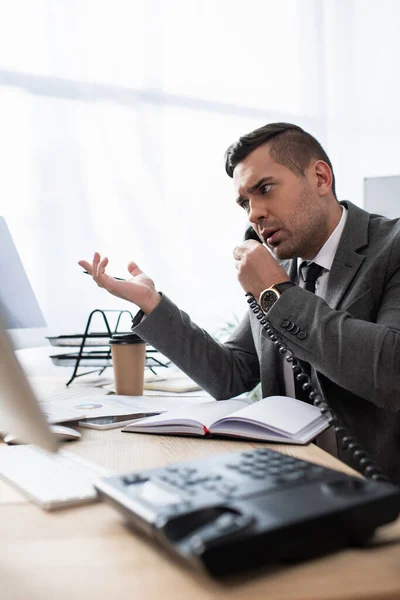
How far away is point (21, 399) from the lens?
0.43 m

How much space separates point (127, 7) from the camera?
270 centimetres

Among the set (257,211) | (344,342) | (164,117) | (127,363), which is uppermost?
(164,117)

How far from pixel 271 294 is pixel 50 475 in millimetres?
694

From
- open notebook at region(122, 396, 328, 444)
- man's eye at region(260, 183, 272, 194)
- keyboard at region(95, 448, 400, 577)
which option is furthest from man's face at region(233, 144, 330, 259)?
keyboard at region(95, 448, 400, 577)

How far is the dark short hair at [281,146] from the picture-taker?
5.01 feet

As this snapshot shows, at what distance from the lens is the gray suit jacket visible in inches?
43.6

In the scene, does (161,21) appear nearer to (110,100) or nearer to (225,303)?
(110,100)

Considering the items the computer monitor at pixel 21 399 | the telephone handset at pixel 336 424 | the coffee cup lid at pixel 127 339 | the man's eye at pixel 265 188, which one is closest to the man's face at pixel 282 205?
the man's eye at pixel 265 188

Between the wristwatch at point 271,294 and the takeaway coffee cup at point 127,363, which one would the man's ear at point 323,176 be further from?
the takeaway coffee cup at point 127,363

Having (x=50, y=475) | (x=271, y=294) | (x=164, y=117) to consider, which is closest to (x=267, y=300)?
(x=271, y=294)

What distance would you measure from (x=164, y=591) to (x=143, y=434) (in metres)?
0.56

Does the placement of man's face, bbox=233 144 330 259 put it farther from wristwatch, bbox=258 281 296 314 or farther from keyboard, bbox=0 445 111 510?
keyboard, bbox=0 445 111 510

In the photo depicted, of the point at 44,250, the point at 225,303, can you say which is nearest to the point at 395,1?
the point at 225,303

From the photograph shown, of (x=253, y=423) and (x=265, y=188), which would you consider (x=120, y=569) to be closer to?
(x=253, y=423)
